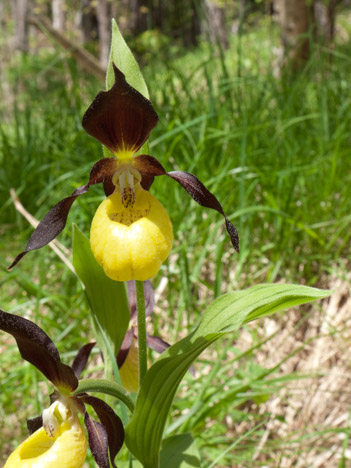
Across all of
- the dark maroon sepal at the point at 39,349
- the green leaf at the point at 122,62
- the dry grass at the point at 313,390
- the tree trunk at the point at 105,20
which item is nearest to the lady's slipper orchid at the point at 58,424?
the dark maroon sepal at the point at 39,349

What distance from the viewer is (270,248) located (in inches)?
65.1

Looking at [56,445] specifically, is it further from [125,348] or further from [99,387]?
[125,348]

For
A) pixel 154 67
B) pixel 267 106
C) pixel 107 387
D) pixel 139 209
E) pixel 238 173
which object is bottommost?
pixel 107 387

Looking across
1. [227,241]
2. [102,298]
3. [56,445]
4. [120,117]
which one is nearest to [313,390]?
[227,241]

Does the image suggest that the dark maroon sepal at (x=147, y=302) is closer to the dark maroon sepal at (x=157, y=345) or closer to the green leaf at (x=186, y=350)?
the dark maroon sepal at (x=157, y=345)

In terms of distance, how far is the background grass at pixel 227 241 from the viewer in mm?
1291

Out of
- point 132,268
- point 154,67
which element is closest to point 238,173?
point 154,67

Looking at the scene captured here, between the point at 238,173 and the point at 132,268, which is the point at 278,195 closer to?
the point at 238,173

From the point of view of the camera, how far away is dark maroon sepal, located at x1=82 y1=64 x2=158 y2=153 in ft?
2.24

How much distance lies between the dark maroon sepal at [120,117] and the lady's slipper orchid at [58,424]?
0.96ft

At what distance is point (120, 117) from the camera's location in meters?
0.73

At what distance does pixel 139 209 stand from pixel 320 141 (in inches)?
47.8

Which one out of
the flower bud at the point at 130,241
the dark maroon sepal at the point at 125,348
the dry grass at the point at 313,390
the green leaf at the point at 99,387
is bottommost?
the dry grass at the point at 313,390

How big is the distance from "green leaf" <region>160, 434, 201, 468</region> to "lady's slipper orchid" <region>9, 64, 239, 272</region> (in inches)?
16.2
